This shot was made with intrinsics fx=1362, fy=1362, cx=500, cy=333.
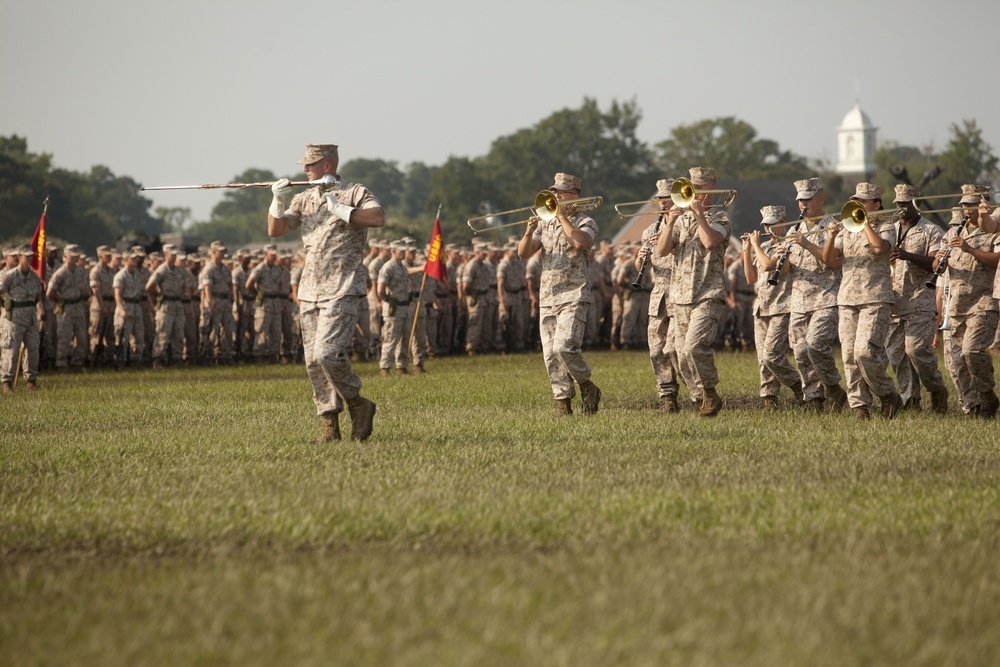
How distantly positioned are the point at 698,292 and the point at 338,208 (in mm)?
4096

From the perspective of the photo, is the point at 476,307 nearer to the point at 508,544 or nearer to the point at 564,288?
the point at 564,288

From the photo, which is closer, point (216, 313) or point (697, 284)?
point (697, 284)

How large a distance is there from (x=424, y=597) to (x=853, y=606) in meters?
1.77

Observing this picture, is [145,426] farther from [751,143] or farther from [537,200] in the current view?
[751,143]

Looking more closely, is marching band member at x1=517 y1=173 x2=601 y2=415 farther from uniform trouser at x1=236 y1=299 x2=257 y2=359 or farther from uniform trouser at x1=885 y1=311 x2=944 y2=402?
uniform trouser at x1=236 y1=299 x2=257 y2=359

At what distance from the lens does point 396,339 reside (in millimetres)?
22109

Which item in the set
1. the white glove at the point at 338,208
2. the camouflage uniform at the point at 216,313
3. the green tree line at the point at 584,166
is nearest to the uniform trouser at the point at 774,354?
the white glove at the point at 338,208

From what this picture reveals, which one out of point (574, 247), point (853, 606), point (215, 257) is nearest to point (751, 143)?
point (215, 257)

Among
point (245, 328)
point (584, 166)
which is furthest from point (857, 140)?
point (245, 328)

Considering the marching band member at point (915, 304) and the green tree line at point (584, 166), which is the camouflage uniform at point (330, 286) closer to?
the marching band member at point (915, 304)

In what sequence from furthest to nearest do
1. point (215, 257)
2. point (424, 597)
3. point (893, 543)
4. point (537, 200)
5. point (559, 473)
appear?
point (215, 257)
point (537, 200)
point (559, 473)
point (893, 543)
point (424, 597)

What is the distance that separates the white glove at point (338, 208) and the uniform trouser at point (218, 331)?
56.0 feet

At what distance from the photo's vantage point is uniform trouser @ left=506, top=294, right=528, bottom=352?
31155 mm

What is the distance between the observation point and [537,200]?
1312 cm
